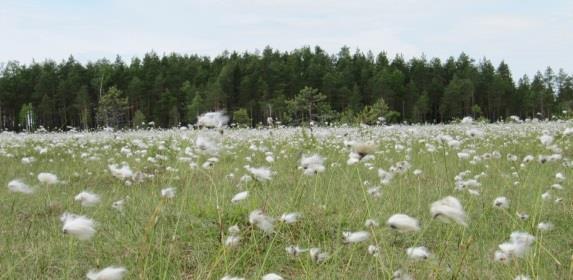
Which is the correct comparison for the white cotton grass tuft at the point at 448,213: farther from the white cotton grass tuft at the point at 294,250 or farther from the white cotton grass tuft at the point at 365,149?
the white cotton grass tuft at the point at 294,250

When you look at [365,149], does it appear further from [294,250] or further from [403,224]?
[294,250]

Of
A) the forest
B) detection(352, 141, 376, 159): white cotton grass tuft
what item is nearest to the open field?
detection(352, 141, 376, 159): white cotton grass tuft

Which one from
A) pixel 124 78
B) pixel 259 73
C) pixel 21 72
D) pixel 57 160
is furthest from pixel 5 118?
pixel 57 160

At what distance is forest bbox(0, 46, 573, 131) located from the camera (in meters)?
74.7

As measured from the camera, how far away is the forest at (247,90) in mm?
74688

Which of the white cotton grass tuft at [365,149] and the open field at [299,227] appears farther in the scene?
the open field at [299,227]

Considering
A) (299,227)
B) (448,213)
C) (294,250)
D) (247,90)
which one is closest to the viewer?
(448,213)

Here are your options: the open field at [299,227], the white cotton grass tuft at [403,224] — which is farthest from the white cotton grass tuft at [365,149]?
the white cotton grass tuft at [403,224]

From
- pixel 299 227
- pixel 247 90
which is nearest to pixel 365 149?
pixel 299 227

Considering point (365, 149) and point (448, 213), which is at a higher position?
point (365, 149)

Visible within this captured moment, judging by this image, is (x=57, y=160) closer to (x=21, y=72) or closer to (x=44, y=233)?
(x=44, y=233)

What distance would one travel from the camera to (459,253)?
139 inches

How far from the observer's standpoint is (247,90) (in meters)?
74.8

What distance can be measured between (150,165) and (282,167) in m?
1.98
